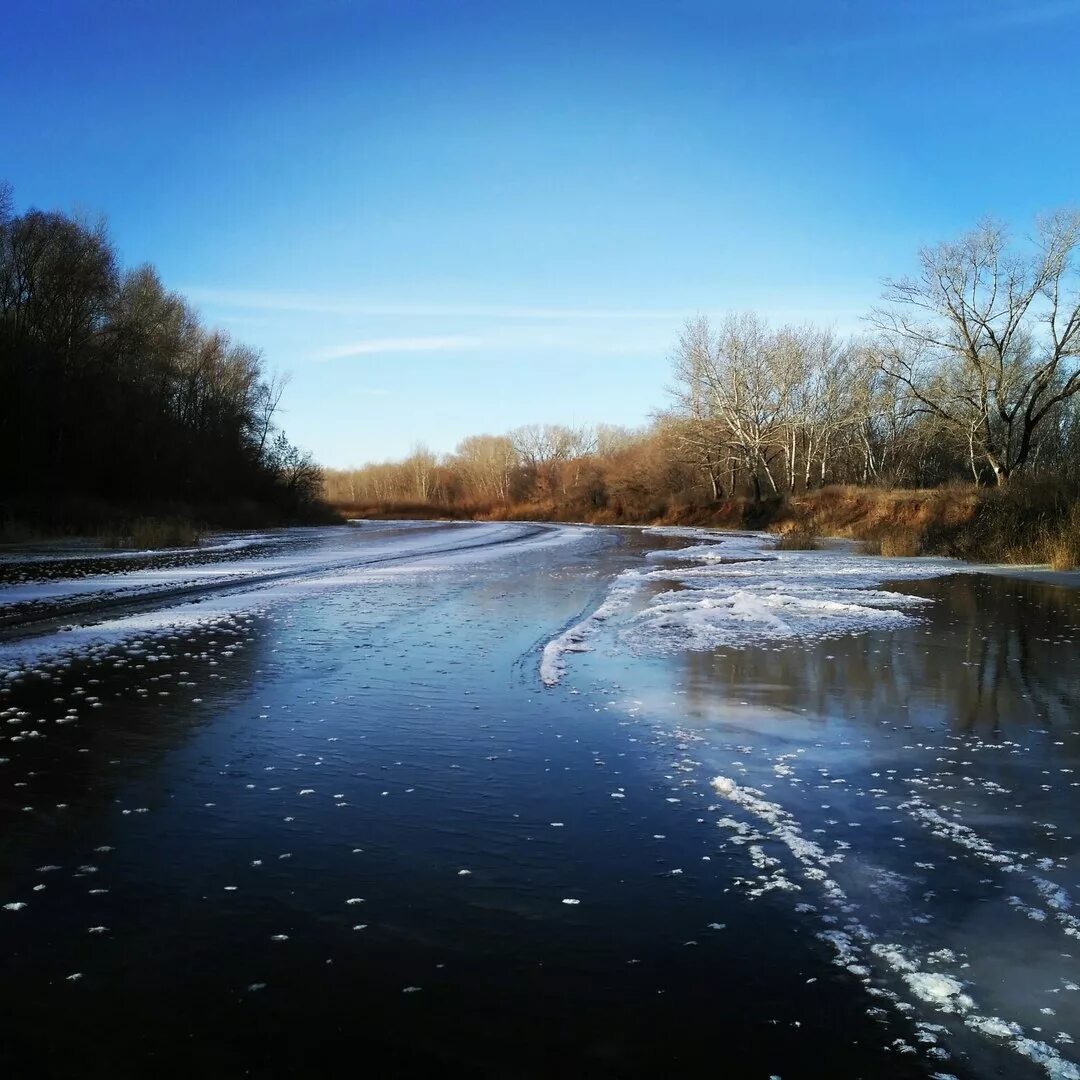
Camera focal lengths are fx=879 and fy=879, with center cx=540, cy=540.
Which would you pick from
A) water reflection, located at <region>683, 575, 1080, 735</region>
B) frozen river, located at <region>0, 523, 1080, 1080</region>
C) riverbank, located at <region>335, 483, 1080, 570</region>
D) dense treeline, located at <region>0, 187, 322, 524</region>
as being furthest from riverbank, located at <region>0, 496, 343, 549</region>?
water reflection, located at <region>683, 575, 1080, 735</region>

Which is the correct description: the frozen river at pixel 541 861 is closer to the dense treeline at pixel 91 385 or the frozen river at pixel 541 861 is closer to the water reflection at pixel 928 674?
the water reflection at pixel 928 674

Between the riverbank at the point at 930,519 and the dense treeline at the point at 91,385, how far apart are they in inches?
1189

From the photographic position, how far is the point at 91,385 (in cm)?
3962

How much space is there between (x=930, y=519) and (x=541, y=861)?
29.0m

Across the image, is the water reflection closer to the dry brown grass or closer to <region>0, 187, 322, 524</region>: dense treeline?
the dry brown grass

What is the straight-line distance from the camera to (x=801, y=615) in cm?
1307

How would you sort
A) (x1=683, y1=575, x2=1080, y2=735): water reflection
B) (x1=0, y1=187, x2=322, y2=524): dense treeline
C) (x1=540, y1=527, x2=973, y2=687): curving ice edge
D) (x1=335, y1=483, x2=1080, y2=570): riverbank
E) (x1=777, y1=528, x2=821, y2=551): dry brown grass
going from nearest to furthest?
(x1=683, y1=575, x2=1080, y2=735): water reflection, (x1=540, y1=527, x2=973, y2=687): curving ice edge, (x1=335, y1=483, x2=1080, y2=570): riverbank, (x1=777, y1=528, x2=821, y2=551): dry brown grass, (x1=0, y1=187, x2=322, y2=524): dense treeline

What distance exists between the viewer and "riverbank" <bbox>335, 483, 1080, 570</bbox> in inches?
861

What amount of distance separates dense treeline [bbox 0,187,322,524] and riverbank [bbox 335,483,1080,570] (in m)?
30.2

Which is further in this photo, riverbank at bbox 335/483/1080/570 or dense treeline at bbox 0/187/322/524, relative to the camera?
dense treeline at bbox 0/187/322/524

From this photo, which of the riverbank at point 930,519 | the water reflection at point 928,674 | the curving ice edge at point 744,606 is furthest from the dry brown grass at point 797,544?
the water reflection at point 928,674

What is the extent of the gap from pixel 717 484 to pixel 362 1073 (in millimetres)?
60303

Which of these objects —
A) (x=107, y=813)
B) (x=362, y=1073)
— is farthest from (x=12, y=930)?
(x=362, y=1073)

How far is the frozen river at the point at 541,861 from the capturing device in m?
2.90
